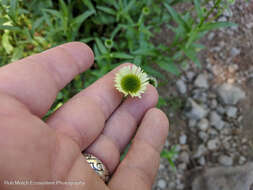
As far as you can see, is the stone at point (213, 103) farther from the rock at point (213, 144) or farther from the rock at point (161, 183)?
the rock at point (161, 183)

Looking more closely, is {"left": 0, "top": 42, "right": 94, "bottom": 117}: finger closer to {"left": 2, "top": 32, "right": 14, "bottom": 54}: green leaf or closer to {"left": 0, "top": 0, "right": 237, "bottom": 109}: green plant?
{"left": 0, "top": 0, "right": 237, "bottom": 109}: green plant

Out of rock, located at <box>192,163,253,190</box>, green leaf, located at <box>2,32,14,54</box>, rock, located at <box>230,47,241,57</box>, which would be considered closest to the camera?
rock, located at <box>192,163,253,190</box>

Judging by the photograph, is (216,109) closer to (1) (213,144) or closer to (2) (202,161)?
(1) (213,144)

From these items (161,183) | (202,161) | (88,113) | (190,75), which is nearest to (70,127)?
(88,113)

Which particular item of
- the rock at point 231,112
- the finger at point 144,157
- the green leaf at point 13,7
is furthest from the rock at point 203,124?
the green leaf at point 13,7

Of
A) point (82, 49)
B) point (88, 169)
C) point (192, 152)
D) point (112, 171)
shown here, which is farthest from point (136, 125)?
point (192, 152)

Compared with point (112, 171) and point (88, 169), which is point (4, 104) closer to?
point (88, 169)

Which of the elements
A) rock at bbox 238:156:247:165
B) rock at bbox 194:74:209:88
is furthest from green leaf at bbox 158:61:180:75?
rock at bbox 238:156:247:165
